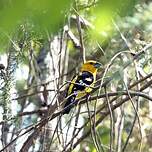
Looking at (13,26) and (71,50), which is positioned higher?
(71,50)

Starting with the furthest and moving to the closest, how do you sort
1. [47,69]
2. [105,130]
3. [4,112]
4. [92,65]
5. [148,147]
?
[105,130] < [47,69] < [148,147] < [92,65] < [4,112]

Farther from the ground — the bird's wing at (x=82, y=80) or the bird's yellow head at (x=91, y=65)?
the bird's yellow head at (x=91, y=65)

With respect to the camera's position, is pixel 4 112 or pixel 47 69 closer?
pixel 4 112

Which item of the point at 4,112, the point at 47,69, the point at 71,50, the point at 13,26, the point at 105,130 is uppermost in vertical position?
the point at 71,50

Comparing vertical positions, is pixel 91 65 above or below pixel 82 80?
above

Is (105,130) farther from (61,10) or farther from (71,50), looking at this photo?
(61,10)

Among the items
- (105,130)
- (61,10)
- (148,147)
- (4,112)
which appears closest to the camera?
(61,10)

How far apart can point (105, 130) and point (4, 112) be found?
2760 mm

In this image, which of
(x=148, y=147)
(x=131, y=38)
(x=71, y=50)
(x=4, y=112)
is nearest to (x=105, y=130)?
(x=148, y=147)

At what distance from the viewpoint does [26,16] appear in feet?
2.21

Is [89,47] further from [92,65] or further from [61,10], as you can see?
[61,10]

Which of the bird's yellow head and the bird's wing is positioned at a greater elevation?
the bird's yellow head

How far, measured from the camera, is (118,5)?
0.71 metres

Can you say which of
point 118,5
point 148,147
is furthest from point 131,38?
point 118,5
